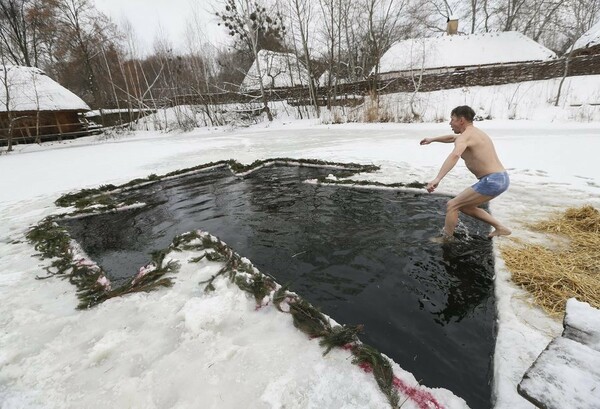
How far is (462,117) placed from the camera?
3.21 metres

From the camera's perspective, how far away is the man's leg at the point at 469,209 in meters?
3.24

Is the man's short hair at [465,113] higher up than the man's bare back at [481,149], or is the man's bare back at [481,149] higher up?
the man's short hair at [465,113]

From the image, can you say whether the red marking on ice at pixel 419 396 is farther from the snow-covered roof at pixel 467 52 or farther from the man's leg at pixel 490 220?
the snow-covered roof at pixel 467 52

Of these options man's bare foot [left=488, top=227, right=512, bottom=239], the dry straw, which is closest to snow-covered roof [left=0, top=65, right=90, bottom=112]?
man's bare foot [left=488, top=227, right=512, bottom=239]

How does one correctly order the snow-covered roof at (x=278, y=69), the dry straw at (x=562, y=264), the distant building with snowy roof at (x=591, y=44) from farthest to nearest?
the snow-covered roof at (x=278, y=69) < the distant building with snowy roof at (x=591, y=44) < the dry straw at (x=562, y=264)

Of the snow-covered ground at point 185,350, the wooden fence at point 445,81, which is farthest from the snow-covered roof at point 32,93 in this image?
the snow-covered ground at point 185,350

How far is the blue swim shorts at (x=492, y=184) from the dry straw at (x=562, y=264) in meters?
0.59

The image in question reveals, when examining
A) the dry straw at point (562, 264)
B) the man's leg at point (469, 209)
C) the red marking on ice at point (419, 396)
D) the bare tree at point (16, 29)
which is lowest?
the red marking on ice at point (419, 396)

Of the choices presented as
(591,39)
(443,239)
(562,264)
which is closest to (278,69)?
(591,39)

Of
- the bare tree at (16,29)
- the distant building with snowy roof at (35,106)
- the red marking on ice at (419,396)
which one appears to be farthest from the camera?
the bare tree at (16,29)

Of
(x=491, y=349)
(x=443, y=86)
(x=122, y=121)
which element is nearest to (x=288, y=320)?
(x=491, y=349)

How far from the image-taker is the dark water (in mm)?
2115

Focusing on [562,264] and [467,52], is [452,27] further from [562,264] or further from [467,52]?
[562,264]

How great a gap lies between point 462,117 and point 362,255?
71.5 inches
